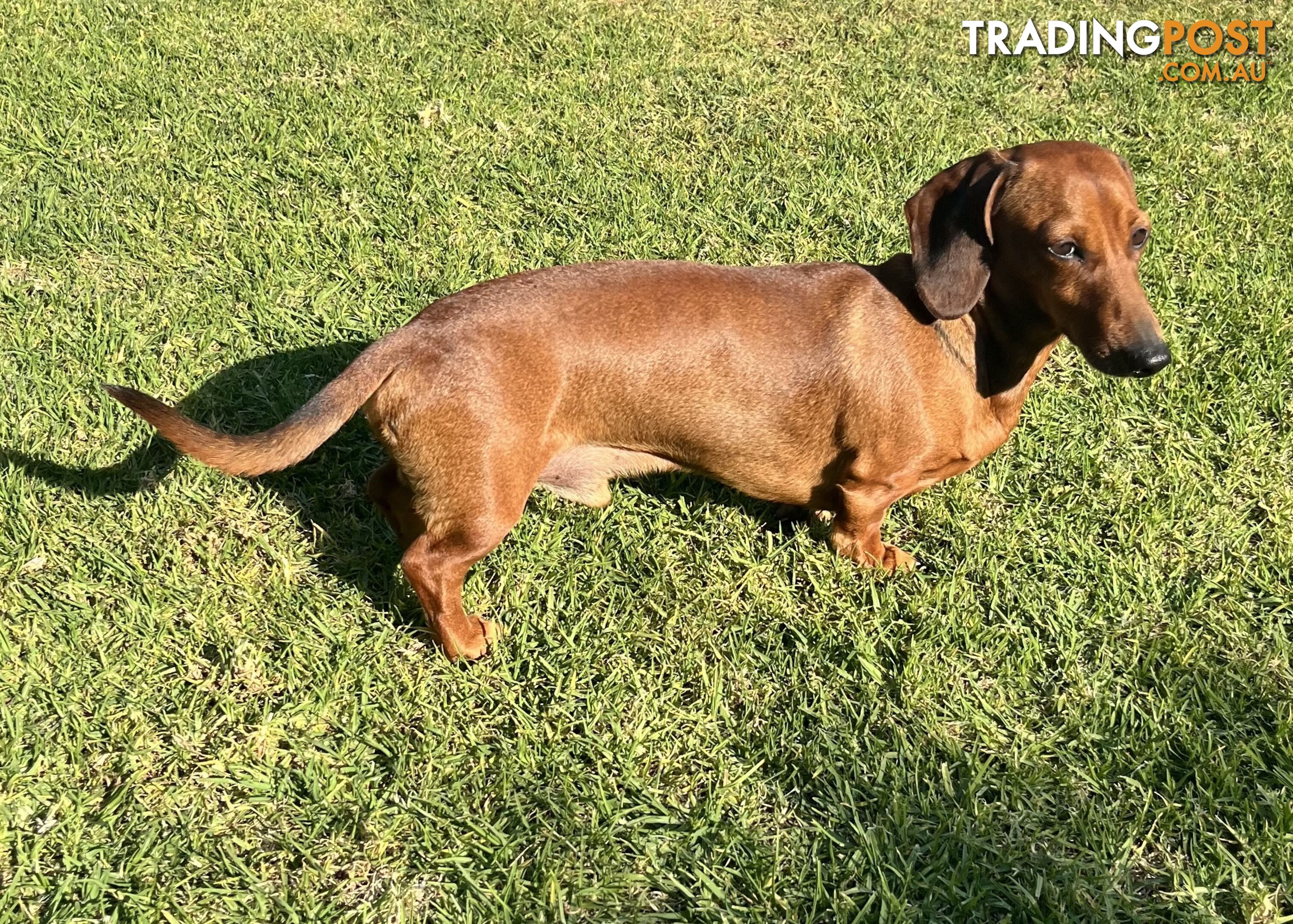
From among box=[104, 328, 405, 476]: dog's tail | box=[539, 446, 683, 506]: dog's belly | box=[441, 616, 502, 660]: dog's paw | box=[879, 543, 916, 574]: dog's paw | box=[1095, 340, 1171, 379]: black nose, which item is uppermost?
box=[1095, 340, 1171, 379]: black nose

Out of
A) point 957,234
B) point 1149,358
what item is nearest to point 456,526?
point 957,234

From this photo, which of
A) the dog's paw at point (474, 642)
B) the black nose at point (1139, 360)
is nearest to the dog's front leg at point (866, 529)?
the black nose at point (1139, 360)

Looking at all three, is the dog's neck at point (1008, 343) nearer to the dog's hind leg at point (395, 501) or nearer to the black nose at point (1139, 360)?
the black nose at point (1139, 360)

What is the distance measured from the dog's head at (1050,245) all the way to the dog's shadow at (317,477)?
1.20 meters

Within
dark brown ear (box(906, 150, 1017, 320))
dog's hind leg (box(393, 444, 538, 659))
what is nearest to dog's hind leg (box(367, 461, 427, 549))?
dog's hind leg (box(393, 444, 538, 659))

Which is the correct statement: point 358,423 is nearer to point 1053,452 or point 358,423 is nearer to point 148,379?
point 148,379

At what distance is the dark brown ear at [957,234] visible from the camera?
2.78 meters

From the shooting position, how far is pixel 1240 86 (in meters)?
6.00

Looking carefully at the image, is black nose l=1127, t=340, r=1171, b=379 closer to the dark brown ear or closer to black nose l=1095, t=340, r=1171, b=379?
black nose l=1095, t=340, r=1171, b=379

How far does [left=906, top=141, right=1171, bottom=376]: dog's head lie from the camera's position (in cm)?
262

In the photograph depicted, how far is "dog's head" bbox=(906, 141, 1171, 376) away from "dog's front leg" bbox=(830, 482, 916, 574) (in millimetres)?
648

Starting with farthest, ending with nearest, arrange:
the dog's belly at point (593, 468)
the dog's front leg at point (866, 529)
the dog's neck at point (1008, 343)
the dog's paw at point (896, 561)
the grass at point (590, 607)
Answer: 1. the dog's paw at point (896, 561)
2. the dog's front leg at point (866, 529)
3. the dog's belly at point (593, 468)
4. the dog's neck at point (1008, 343)
5. the grass at point (590, 607)

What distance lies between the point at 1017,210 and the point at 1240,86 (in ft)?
15.0

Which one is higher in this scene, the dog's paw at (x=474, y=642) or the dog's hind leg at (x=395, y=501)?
the dog's hind leg at (x=395, y=501)
